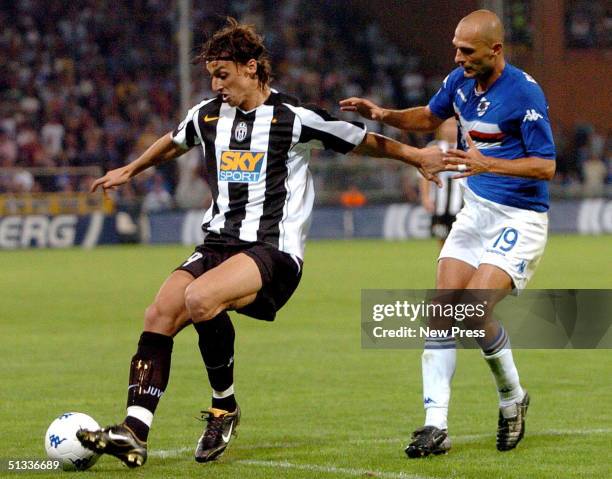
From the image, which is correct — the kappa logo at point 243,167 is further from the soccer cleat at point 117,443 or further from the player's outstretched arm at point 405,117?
the soccer cleat at point 117,443

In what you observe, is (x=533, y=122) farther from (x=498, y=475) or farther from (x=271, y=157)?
(x=498, y=475)

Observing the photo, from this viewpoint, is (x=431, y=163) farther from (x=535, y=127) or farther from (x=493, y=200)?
(x=535, y=127)

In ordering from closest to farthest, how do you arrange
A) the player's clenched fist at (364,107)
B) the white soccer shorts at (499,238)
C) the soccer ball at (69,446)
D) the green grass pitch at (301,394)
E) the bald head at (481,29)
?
1. the soccer ball at (69,446)
2. the green grass pitch at (301,394)
3. the bald head at (481,29)
4. the white soccer shorts at (499,238)
5. the player's clenched fist at (364,107)

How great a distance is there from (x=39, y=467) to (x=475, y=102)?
9.24 feet

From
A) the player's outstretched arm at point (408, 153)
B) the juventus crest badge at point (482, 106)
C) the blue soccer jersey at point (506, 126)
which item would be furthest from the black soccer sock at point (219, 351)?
the juventus crest badge at point (482, 106)

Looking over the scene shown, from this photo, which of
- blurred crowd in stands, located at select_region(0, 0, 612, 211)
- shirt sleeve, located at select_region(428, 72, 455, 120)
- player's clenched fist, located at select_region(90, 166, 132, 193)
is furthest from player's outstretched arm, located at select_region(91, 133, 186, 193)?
blurred crowd in stands, located at select_region(0, 0, 612, 211)

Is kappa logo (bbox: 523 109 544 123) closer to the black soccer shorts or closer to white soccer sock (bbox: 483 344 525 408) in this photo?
white soccer sock (bbox: 483 344 525 408)

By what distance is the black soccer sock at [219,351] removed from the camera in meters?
6.31

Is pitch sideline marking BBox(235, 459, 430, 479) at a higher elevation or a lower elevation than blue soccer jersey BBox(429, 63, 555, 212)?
lower

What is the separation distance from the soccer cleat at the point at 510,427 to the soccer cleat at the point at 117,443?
181cm

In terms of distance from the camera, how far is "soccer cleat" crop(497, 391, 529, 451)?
21.6ft

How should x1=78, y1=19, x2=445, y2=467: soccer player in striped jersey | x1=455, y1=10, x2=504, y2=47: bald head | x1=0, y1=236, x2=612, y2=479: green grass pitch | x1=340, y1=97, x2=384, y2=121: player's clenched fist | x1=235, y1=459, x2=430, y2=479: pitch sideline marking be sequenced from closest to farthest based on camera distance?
x1=235, y1=459, x2=430, y2=479: pitch sideline marking
x1=0, y1=236, x2=612, y2=479: green grass pitch
x1=78, y1=19, x2=445, y2=467: soccer player in striped jersey
x1=455, y1=10, x2=504, y2=47: bald head
x1=340, y1=97, x2=384, y2=121: player's clenched fist

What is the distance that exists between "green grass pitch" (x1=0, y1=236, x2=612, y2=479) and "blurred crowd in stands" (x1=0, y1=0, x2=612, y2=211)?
1254 cm

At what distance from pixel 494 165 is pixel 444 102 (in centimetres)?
83
